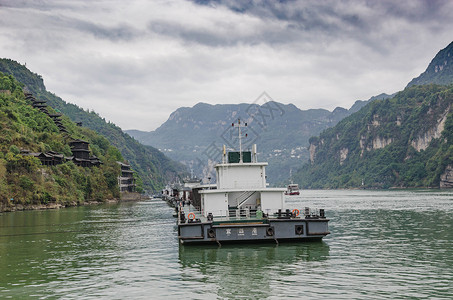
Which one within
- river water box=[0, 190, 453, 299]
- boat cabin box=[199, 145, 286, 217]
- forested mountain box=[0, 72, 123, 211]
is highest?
forested mountain box=[0, 72, 123, 211]

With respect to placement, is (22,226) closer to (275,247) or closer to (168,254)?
(168,254)

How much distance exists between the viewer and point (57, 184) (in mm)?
108312

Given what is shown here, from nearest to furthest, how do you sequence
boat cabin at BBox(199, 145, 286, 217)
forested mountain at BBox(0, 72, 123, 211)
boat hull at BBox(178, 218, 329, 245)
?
boat hull at BBox(178, 218, 329, 245) → boat cabin at BBox(199, 145, 286, 217) → forested mountain at BBox(0, 72, 123, 211)

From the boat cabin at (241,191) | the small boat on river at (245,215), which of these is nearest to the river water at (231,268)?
the small boat on river at (245,215)

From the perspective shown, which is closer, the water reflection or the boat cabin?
the water reflection

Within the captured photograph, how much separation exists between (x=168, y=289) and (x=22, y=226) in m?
39.2

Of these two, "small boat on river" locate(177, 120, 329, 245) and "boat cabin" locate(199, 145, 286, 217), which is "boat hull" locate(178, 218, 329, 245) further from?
"boat cabin" locate(199, 145, 286, 217)

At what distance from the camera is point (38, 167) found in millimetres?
104438

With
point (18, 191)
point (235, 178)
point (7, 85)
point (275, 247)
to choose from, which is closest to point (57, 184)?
point (18, 191)

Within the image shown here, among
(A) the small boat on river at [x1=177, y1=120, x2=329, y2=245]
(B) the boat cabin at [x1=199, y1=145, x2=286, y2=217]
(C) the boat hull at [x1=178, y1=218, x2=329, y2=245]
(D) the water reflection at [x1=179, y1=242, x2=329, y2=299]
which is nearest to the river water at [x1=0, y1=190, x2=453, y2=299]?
(D) the water reflection at [x1=179, y1=242, x2=329, y2=299]

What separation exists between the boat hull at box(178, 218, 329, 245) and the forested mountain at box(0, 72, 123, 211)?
66.4 meters

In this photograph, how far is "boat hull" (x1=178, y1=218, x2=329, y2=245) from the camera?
33531mm

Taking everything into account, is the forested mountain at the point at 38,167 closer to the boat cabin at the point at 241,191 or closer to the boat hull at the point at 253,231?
the boat cabin at the point at 241,191

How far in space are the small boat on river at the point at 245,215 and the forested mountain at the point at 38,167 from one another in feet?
209
